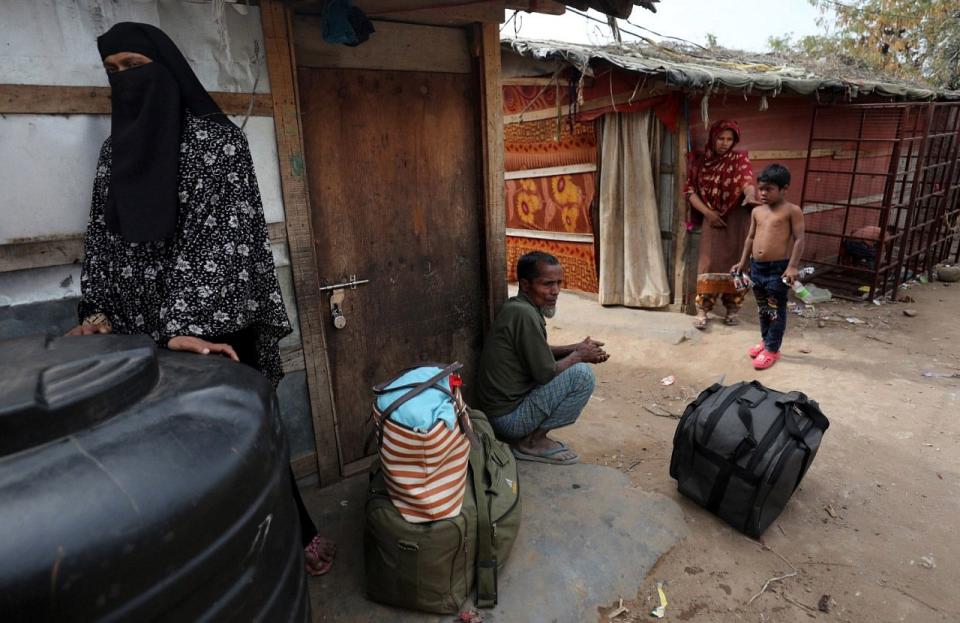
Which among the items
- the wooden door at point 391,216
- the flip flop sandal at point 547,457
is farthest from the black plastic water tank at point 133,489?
the flip flop sandal at point 547,457

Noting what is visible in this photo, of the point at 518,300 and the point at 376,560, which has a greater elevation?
the point at 518,300

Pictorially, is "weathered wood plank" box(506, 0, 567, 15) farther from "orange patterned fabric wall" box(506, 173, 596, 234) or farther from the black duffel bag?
"orange patterned fabric wall" box(506, 173, 596, 234)

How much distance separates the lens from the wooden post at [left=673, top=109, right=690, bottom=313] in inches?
235

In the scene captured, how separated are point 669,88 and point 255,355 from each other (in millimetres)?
5155

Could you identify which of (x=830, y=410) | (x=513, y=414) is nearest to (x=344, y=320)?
(x=513, y=414)

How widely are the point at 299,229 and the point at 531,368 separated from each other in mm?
1418

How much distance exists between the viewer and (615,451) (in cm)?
366

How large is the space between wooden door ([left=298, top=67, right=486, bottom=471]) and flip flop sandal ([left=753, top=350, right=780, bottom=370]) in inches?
114

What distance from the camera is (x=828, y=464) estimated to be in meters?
3.46

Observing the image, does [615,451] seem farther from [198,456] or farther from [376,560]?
[198,456]

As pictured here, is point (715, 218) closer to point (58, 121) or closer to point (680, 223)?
point (680, 223)

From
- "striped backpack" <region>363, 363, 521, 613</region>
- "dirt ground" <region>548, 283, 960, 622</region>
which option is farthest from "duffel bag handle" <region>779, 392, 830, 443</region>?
"striped backpack" <region>363, 363, 521, 613</region>

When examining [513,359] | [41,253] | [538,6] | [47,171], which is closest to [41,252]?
[41,253]

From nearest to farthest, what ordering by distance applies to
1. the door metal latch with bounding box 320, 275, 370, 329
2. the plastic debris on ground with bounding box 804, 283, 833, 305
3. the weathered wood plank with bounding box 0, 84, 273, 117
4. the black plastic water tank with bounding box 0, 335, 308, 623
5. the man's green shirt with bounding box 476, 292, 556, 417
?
1. the black plastic water tank with bounding box 0, 335, 308, 623
2. the weathered wood plank with bounding box 0, 84, 273, 117
3. the door metal latch with bounding box 320, 275, 370, 329
4. the man's green shirt with bounding box 476, 292, 556, 417
5. the plastic debris on ground with bounding box 804, 283, 833, 305
